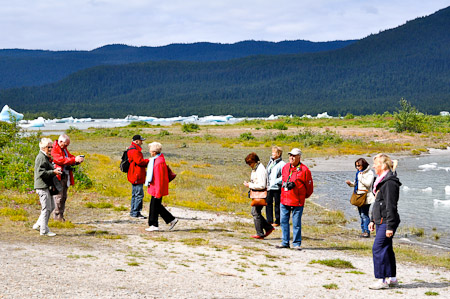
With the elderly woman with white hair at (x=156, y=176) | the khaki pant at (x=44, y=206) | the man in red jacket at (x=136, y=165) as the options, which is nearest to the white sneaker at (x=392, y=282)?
the elderly woman with white hair at (x=156, y=176)

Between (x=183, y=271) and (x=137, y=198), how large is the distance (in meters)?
5.55

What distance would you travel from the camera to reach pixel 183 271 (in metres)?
9.38

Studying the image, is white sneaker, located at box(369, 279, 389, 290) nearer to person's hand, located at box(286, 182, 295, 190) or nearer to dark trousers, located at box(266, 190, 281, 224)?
person's hand, located at box(286, 182, 295, 190)

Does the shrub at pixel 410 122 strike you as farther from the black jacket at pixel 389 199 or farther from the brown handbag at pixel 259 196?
the black jacket at pixel 389 199

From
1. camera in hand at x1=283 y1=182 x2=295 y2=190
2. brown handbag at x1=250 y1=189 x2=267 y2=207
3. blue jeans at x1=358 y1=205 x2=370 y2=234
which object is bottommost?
blue jeans at x1=358 y1=205 x2=370 y2=234

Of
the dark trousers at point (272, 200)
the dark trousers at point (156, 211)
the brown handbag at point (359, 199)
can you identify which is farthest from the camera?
the dark trousers at point (272, 200)

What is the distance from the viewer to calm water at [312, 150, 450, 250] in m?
16.2

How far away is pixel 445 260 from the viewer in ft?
37.8

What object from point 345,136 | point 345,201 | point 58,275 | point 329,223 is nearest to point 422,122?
point 345,136

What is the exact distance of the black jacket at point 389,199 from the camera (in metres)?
8.43

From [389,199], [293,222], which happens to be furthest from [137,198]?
[389,199]

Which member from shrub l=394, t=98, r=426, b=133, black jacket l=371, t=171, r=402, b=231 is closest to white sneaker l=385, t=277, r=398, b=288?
black jacket l=371, t=171, r=402, b=231

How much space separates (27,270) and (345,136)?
5380 centimetres

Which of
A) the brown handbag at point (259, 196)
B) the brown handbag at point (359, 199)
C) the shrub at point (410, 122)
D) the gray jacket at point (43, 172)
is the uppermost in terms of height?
the shrub at point (410, 122)
